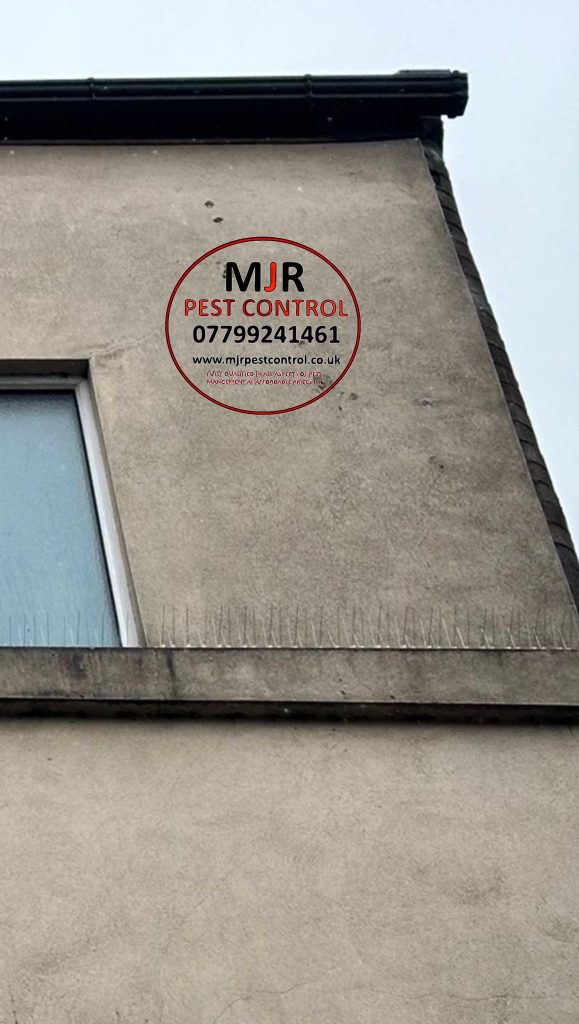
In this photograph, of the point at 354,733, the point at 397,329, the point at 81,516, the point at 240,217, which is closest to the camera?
the point at 354,733

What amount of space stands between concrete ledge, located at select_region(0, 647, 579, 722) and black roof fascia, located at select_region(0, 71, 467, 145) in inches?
126

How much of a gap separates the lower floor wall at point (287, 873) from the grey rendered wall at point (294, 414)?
645mm

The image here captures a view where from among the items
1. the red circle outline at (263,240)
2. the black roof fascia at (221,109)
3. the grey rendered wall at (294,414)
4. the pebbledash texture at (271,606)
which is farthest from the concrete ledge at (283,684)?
the black roof fascia at (221,109)

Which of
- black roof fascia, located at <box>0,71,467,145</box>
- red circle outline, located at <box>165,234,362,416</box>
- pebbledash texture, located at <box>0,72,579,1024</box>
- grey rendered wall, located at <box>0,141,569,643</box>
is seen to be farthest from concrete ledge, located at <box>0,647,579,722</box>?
black roof fascia, located at <box>0,71,467,145</box>

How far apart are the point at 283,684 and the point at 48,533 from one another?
131 cm

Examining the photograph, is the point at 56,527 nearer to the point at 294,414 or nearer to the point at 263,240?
the point at 294,414

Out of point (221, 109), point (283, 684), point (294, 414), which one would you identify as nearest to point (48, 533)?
point (294, 414)

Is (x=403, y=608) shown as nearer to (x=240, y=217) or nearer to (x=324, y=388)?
(x=324, y=388)

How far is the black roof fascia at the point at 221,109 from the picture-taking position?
22.8 ft

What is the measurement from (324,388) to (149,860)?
2.11 metres

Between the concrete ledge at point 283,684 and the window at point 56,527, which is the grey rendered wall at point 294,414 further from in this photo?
the concrete ledge at point 283,684

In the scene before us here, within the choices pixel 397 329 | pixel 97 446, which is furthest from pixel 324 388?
pixel 97 446

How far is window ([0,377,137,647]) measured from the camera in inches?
198

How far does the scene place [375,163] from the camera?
6.79 metres
